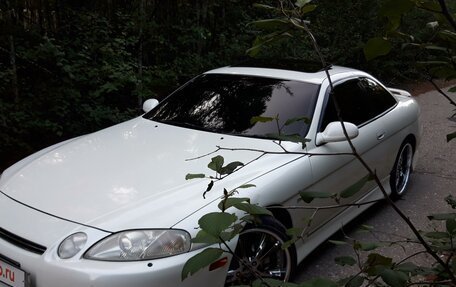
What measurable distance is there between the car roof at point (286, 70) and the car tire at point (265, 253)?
1.43 metres

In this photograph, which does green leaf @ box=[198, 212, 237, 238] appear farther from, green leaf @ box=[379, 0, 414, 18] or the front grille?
the front grille

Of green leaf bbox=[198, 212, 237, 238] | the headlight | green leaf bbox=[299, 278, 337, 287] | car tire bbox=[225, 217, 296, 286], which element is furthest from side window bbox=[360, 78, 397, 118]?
green leaf bbox=[198, 212, 237, 238]

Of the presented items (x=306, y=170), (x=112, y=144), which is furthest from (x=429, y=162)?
(x=112, y=144)

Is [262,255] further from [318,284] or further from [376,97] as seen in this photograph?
[376,97]

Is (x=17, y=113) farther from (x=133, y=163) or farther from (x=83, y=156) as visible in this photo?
(x=133, y=163)

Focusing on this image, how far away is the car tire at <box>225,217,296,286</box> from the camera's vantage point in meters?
2.70

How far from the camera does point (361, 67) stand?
35.5 feet

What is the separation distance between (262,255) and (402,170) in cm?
260

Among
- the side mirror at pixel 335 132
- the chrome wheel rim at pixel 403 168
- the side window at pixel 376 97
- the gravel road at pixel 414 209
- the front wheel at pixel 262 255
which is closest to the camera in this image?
the front wheel at pixel 262 255

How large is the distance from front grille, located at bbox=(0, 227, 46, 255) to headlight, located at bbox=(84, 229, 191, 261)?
0.25m

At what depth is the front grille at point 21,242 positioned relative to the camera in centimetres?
244

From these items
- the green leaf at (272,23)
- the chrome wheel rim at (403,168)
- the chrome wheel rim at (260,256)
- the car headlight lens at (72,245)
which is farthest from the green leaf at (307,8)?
the chrome wheel rim at (403,168)

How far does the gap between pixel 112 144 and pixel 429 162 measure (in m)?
4.11

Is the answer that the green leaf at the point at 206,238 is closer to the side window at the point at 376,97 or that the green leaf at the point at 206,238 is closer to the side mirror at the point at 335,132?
the side mirror at the point at 335,132
